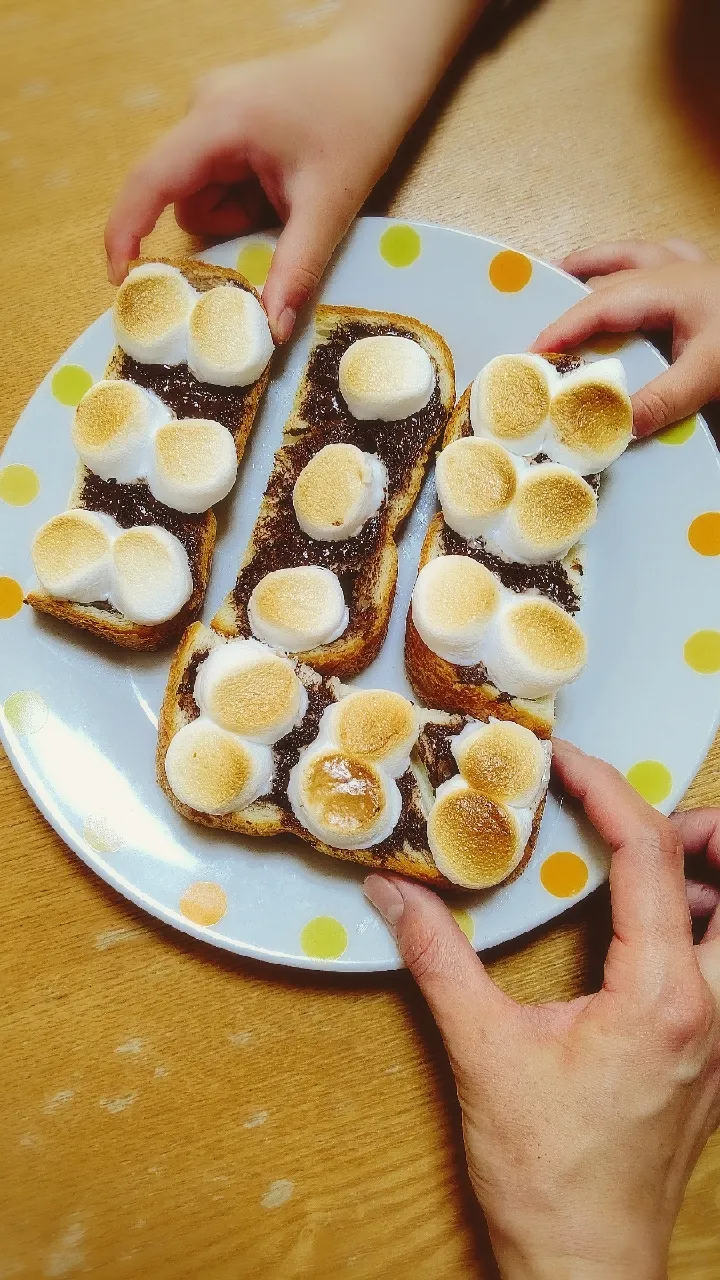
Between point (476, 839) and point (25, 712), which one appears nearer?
point (476, 839)

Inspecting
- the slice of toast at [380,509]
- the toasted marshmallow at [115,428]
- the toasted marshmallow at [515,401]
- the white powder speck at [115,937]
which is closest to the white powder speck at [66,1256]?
the white powder speck at [115,937]

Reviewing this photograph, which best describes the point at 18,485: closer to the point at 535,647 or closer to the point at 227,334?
the point at 227,334

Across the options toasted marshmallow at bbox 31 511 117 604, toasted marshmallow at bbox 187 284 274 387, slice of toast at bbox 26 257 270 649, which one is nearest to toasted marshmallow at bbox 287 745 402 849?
slice of toast at bbox 26 257 270 649

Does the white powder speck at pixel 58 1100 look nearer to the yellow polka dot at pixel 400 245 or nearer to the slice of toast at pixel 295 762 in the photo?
the slice of toast at pixel 295 762

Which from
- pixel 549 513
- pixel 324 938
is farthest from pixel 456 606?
pixel 324 938

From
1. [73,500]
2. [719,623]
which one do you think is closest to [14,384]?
[73,500]

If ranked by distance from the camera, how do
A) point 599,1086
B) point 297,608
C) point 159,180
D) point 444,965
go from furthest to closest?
point 159,180 < point 297,608 < point 444,965 < point 599,1086
